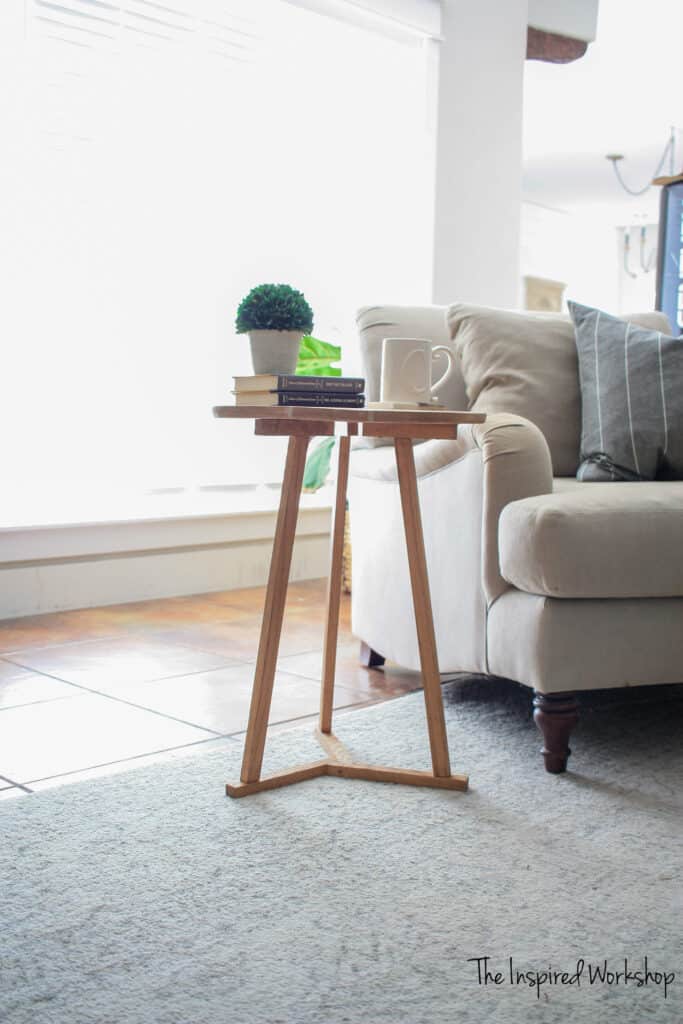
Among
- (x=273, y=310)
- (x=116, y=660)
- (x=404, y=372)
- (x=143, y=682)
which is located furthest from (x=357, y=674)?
(x=273, y=310)

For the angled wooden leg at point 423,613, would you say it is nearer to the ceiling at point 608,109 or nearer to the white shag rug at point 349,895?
the white shag rug at point 349,895

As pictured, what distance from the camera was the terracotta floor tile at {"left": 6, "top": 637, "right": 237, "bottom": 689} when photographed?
8.06 ft

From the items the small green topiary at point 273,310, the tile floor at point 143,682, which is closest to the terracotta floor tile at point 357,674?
the tile floor at point 143,682

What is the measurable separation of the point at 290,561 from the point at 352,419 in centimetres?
24

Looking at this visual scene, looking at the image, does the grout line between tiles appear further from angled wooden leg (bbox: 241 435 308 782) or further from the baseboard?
the baseboard

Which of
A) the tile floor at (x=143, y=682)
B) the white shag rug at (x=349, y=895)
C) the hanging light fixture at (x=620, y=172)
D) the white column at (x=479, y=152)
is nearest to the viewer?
the white shag rug at (x=349, y=895)

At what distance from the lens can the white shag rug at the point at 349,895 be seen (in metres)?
1.08

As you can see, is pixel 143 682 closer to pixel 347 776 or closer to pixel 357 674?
pixel 357 674

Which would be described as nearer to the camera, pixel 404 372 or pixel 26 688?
pixel 404 372

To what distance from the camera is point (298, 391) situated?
162 centimetres

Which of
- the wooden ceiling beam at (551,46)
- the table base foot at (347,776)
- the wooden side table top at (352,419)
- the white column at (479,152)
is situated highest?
the wooden ceiling beam at (551,46)

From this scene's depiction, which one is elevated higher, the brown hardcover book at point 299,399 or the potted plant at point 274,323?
the potted plant at point 274,323

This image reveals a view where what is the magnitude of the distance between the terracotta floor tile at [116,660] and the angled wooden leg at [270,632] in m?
0.79

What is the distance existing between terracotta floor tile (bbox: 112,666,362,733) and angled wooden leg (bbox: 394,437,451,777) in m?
0.49
